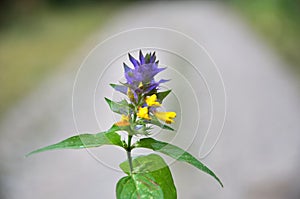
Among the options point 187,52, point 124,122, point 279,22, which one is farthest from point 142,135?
point 279,22

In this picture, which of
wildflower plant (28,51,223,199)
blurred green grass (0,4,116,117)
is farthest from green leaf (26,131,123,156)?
blurred green grass (0,4,116,117)

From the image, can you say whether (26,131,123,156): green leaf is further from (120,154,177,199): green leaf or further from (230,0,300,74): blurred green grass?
(230,0,300,74): blurred green grass

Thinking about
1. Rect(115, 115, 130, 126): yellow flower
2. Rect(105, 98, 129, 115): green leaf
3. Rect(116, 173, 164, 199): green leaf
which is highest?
Rect(105, 98, 129, 115): green leaf

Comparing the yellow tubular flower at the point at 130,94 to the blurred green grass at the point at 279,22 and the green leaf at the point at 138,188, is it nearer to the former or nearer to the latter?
the green leaf at the point at 138,188

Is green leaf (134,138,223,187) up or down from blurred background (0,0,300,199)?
down

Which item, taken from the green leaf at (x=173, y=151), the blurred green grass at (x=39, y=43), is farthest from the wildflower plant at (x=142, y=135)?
the blurred green grass at (x=39, y=43)

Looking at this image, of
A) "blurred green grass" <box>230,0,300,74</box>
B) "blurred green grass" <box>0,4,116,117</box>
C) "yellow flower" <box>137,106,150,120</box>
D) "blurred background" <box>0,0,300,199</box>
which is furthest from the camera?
"blurred green grass" <box>230,0,300,74</box>

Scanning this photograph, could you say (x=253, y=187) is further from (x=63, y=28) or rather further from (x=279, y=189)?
(x=63, y=28)

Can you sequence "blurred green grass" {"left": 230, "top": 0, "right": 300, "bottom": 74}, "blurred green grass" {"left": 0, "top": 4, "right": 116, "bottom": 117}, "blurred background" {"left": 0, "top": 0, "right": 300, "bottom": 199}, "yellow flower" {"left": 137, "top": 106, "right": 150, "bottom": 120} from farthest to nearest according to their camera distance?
"blurred green grass" {"left": 230, "top": 0, "right": 300, "bottom": 74}
"blurred green grass" {"left": 0, "top": 4, "right": 116, "bottom": 117}
"blurred background" {"left": 0, "top": 0, "right": 300, "bottom": 199}
"yellow flower" {"left": 137, "top": 106, "right": 150, "bottom": 120}
